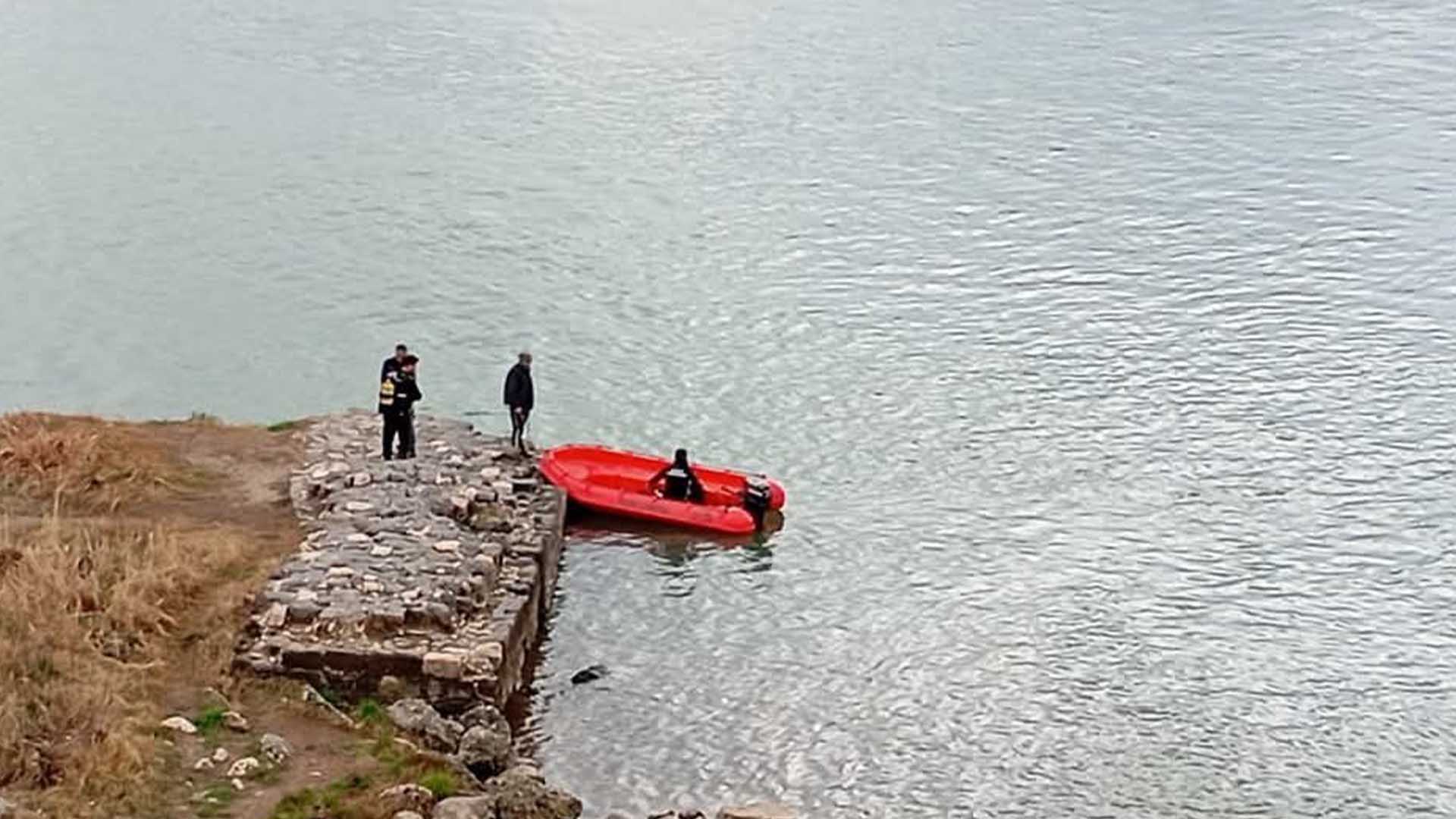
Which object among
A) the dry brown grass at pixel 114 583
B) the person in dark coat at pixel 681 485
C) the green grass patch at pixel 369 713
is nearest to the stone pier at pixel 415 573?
the green grass patch at pixel 369 713

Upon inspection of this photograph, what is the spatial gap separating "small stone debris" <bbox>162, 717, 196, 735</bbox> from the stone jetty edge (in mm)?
1682

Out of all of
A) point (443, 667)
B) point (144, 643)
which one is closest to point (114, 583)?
point (144, 643)

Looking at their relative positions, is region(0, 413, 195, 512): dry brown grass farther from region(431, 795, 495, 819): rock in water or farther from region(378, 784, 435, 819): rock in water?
region(431, 795, 495, 819): rock in water

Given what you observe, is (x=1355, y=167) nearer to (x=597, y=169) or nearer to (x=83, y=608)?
(x=597, y=169)

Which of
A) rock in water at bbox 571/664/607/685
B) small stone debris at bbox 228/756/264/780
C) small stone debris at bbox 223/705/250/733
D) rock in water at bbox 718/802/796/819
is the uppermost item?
small stone debris at bbox 228/756/264/780

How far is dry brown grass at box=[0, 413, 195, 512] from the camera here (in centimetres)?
2709

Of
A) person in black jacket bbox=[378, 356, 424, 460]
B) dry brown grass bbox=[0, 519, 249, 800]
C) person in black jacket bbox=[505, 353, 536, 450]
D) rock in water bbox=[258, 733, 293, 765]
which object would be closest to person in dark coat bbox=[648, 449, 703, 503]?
person in black jacket bbox=[505, 353, 536, 450]

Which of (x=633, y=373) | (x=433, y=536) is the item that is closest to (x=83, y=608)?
(x=433, y=536)

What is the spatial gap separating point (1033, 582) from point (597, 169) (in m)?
23.9

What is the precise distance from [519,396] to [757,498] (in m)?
3.97

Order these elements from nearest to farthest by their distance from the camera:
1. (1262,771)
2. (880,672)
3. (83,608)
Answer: (83,608) → (1262,771) → (880,672)

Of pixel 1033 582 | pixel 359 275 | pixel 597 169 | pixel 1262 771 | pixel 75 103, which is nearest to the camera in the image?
pixel 1262 771

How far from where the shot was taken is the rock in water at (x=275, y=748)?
65.6ft

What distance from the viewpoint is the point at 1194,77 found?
193 ft
